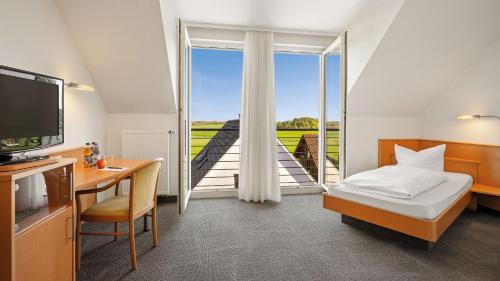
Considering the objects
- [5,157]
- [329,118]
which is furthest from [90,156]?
[329,118]

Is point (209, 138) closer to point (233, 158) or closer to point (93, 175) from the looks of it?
point (233, 158)

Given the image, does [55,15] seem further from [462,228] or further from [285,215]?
[462,228]

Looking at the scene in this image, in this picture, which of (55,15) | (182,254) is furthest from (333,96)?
(55,15)

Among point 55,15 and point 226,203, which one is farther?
point 226,203

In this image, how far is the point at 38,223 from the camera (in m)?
1.42

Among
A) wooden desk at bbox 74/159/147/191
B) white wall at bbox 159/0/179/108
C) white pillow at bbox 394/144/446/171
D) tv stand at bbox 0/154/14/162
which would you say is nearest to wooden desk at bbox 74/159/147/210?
wooden desk at bbox 74/159/147/191

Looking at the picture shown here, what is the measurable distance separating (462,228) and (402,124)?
2.00 meters

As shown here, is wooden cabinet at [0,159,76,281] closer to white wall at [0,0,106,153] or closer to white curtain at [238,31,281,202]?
white wall at [0,0,106,153]

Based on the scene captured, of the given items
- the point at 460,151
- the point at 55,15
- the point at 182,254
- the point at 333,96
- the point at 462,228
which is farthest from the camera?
the point at 333,96

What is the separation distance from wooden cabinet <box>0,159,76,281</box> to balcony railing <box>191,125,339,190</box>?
2547mm

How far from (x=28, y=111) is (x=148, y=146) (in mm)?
2038

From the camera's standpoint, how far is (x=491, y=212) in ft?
11.0

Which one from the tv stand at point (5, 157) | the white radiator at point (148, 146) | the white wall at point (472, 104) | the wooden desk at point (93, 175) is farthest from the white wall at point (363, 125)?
the tv stand at point (5, 157)

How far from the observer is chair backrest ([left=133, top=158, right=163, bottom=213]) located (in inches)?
85.6
